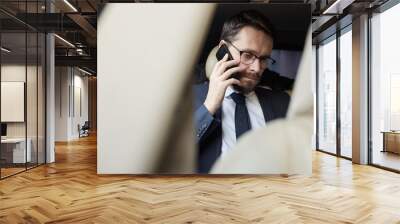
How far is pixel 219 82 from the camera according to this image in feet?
20.8

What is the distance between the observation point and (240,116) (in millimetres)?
6328

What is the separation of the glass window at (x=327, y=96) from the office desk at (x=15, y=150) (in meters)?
7.23

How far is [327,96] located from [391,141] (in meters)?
3.22

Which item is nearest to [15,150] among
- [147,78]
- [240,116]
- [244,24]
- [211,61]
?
[147,78]

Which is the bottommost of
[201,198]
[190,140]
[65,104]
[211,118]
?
[201,198]

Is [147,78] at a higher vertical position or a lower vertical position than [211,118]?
higher

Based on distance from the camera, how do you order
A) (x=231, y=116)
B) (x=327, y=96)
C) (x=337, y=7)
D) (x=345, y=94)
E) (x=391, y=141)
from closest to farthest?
(x=231, y=116) → (x=337, y=7) → (x=391, y=141) → (x=345, y=94) → (x=327, y=96)

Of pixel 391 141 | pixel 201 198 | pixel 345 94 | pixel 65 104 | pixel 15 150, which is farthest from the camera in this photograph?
pixel 65 104

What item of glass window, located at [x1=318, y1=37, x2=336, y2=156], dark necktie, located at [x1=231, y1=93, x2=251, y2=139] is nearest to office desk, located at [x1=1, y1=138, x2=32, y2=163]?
dark necktie, located at [x1=231, y1=93, x2=251, y2=139]

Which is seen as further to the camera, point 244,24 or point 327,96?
point 327,96

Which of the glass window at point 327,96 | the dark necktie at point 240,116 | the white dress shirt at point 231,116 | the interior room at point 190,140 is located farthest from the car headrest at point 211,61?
the glass window at point 327,96

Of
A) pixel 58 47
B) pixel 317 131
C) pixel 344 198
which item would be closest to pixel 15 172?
pixel 344 198

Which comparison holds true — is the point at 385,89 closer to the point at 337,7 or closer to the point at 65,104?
the point at 337,7

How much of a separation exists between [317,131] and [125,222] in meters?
8.74
